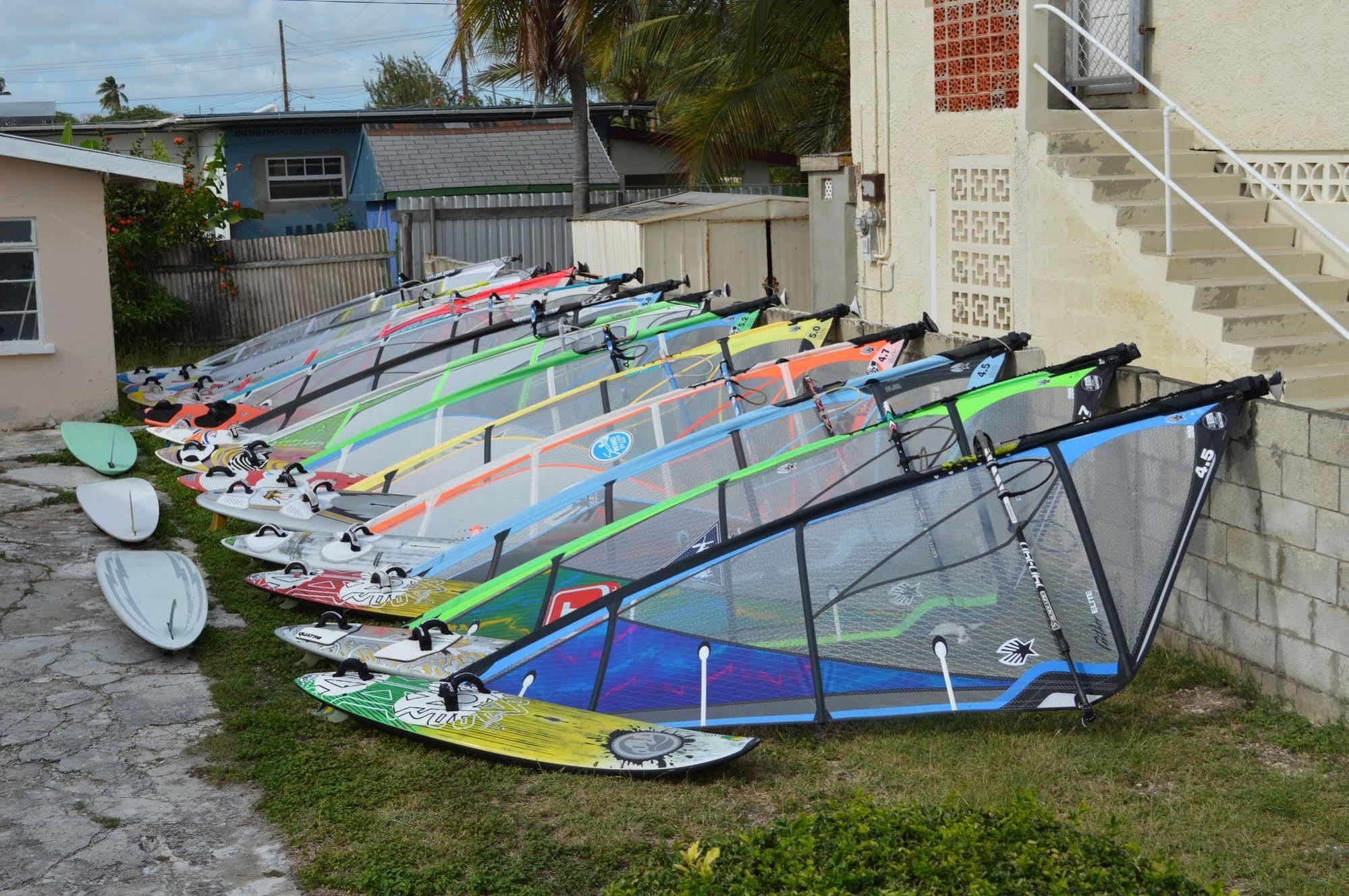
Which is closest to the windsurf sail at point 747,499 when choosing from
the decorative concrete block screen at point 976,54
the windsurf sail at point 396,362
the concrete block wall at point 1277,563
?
the concrete block wall at point 1277,563

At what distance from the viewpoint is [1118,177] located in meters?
9.74

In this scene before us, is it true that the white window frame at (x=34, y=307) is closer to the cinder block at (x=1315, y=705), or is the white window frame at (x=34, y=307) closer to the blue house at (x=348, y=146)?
the blue house at (x=348, y=146)

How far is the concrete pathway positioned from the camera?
4902 millimetres

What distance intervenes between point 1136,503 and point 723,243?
1117 centimetres

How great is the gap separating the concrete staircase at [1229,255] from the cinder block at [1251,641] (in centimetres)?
208

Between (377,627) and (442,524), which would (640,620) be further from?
(442,524)

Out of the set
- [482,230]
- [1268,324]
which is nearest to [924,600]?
[1268,324]

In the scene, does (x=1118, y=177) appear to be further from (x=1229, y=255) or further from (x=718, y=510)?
(x=718, y=510)

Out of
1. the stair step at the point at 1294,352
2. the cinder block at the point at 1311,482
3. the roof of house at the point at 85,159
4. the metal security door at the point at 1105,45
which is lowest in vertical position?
the cinder block at the point at 1311,482

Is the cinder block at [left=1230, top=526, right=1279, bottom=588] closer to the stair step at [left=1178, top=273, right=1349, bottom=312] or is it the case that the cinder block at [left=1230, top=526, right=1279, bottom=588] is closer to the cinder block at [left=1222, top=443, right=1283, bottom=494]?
the cinder block at [left=1222, top=443, right=1283, bottom=494]

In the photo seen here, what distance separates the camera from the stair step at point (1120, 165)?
989cm

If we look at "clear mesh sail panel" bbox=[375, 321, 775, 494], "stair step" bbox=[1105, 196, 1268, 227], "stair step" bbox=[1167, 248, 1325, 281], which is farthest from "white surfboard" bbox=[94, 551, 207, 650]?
"stair step" bbox=[1105, 196, 1268, 227]

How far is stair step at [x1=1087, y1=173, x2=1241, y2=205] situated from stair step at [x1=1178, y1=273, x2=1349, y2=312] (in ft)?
3.30

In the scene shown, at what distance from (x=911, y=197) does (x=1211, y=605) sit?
6.82 meters
